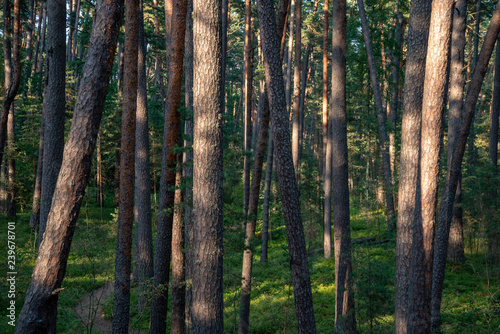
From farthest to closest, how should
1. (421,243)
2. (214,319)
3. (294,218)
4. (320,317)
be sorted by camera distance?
(320,317)
(294,218)
(421,243)
(214,319)

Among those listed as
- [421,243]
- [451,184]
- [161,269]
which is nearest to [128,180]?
[161,269]

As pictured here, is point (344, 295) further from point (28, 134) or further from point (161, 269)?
point (28, 134)

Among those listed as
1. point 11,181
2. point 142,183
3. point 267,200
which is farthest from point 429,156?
point 11,181

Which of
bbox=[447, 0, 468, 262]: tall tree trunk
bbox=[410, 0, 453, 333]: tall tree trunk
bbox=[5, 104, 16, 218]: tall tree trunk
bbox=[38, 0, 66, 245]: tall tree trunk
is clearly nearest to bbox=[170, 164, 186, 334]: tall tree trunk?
bbox=[38, 0, 66, 245]: tall tree trunk

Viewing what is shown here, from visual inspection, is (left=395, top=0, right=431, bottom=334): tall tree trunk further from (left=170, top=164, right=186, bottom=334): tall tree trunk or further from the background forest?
(left=170, top=164, right=186, bottom=334): tall tree trunk

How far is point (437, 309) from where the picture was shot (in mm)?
7559

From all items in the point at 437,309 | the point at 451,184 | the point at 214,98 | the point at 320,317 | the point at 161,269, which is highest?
the point at 214,98

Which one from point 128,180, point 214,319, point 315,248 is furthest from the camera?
point 315,248

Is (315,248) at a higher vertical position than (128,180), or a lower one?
lower

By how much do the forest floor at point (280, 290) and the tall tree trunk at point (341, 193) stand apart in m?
0.29

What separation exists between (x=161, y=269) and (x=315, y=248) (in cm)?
1155

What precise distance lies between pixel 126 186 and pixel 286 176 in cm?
335

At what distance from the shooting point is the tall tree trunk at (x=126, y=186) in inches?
265

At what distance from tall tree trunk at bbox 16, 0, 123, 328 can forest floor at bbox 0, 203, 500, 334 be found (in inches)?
41.7
